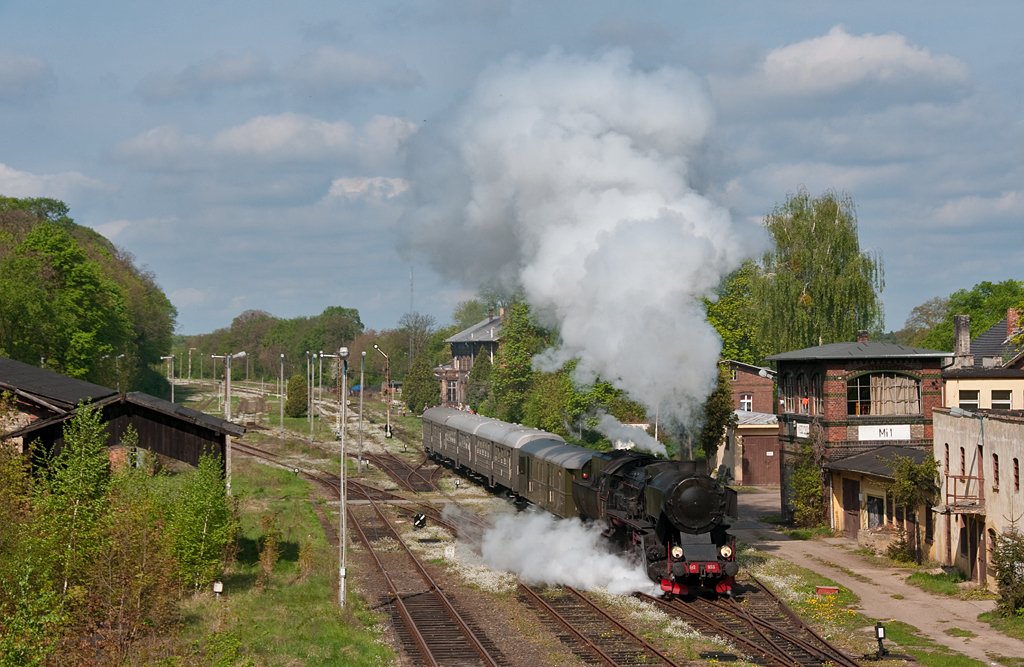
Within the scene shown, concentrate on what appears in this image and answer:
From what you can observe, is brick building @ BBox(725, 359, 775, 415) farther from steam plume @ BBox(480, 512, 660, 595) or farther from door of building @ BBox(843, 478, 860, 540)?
steam plume @ BBox(480, 512, 660, 595)

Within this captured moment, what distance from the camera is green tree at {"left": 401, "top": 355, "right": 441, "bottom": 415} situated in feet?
291

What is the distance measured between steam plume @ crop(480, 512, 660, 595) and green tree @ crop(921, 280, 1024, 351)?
200ft

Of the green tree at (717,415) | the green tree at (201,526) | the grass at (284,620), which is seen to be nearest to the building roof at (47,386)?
the green tree at (201,526)

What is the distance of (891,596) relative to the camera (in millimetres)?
22969

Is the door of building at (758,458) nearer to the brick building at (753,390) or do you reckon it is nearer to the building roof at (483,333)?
the brick building at (753,390)

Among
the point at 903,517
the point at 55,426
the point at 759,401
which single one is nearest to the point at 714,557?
the point at 903,517

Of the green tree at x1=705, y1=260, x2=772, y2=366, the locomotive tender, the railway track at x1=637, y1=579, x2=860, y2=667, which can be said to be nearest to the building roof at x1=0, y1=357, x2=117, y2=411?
the locomotive tender

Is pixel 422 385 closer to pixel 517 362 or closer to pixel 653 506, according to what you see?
pixel 517 362

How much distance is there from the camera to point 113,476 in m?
18.8

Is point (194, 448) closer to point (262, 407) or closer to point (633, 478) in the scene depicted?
point (633, 478)

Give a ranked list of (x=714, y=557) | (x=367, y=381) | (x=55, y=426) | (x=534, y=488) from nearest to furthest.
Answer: (x=714, y=557), (x=55, y=426), (x=534, y=488), (x=367, y=381)

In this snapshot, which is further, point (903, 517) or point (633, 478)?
point (903, 517)

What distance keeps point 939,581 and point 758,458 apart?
25.3 metres

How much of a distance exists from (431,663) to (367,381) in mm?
118614
